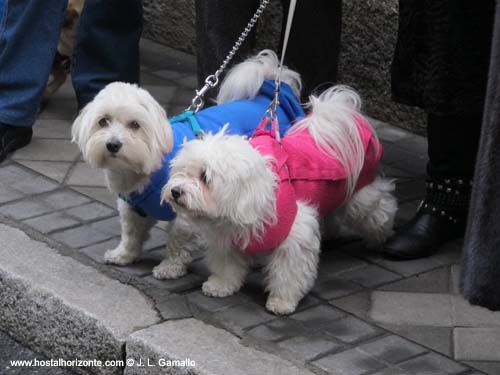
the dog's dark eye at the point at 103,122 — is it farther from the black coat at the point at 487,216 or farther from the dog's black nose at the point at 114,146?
the black coat at the point at 487,216

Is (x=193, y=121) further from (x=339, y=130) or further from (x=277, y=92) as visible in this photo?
(x=339, y=130)

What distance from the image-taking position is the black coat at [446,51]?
12.4 ft

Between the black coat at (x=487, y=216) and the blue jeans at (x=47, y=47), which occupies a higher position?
the black coat at (x=487, y=216)

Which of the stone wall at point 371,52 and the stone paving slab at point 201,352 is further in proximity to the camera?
the stone wall at point 371,52

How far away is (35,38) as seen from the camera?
16.4ft

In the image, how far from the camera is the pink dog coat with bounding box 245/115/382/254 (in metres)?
3.44

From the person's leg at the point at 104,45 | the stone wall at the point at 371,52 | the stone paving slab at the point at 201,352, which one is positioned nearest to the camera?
the stone paving slab at the point at 201,352

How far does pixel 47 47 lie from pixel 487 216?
2944mm

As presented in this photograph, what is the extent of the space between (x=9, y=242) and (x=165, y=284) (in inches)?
25.6

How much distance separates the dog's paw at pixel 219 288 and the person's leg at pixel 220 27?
111 cm

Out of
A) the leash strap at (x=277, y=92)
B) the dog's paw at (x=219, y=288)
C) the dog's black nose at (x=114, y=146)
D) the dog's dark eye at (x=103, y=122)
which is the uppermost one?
the leash strap at (x=277, y=92)

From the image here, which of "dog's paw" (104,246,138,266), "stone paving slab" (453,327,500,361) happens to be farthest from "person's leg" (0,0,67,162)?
"stone paving slab" (453,327,500,361)

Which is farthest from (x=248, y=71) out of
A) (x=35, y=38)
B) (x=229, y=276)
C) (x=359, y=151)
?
(x=35, y=38)

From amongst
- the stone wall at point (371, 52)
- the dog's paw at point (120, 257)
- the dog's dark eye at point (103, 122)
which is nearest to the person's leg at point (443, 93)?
the dog's paw at point (120, 257)
